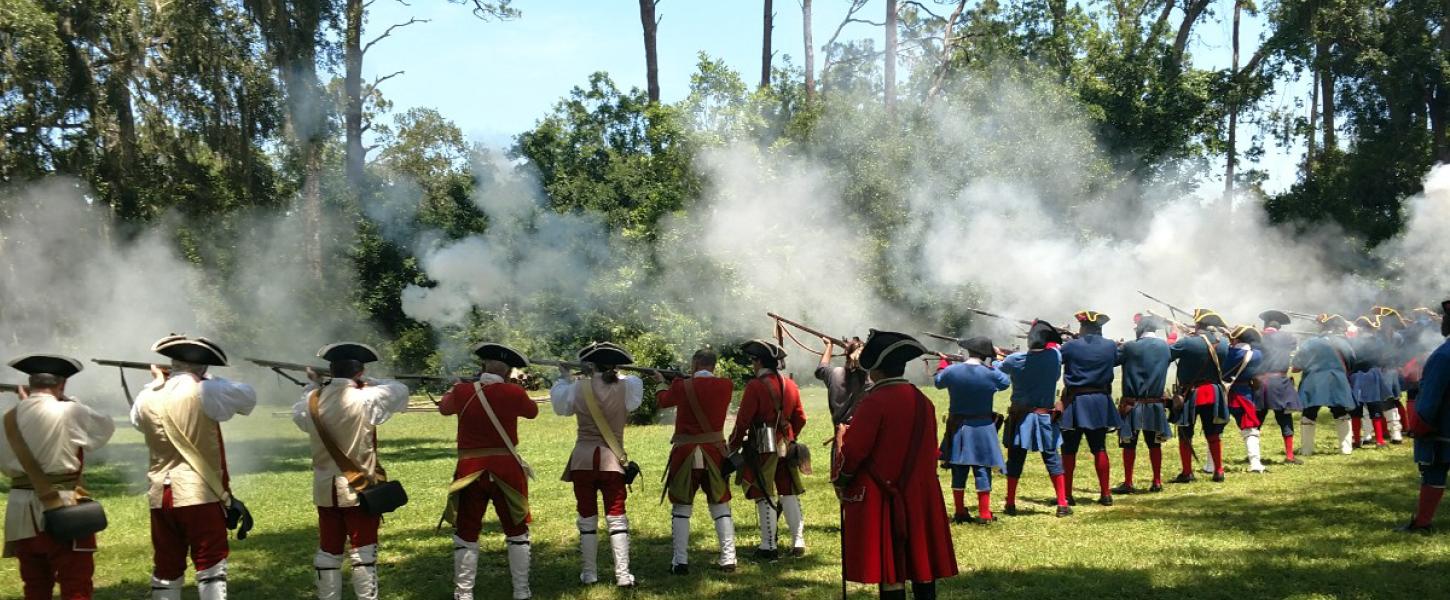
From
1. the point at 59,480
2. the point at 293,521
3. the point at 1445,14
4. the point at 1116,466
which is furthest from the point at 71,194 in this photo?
the point at 1445,14

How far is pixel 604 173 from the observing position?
27422 mm

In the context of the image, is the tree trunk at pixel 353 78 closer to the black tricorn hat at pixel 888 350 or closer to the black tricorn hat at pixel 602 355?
the black tricorn hat at pixel 602 355

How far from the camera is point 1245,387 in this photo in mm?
13281

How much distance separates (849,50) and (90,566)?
3580 centimetres

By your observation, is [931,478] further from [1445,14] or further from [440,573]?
[1445,14]

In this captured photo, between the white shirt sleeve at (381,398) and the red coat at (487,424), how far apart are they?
458 millimetres

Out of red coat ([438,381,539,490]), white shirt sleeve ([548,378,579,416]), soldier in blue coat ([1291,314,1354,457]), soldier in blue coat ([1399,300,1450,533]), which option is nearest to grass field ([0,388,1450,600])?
soldier in blue coat ([1291,314,1354,457])

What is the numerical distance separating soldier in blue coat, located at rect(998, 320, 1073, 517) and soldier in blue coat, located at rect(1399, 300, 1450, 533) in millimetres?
2952

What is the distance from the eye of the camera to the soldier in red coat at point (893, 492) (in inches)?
248

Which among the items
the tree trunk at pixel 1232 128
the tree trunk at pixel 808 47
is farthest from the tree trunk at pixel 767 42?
the tree trunk at pixel 1232 128

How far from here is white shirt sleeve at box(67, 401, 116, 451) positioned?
6.90 metres

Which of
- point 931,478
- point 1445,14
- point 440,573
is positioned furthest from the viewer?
point 1445,14

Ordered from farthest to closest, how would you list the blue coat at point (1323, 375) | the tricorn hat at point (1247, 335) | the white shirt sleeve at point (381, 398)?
1. the blue coat at point (1323, 375)
2. the tricorn hat at point (1247, 335)
3. the white shirt sleeve at point (381, 398)

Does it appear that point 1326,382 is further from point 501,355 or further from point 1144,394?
point 501,355
